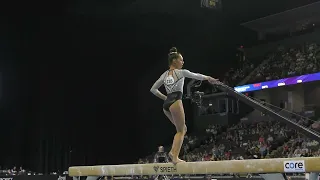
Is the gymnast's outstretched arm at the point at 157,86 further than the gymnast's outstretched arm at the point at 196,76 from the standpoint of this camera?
Yes

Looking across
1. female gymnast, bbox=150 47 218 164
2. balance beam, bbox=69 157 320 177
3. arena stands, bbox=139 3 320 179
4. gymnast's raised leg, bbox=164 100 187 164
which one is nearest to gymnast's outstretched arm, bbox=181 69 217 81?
female gymnast, bbox=150 47 218 164

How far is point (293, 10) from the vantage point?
89.6ft

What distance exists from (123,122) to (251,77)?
862 centimetres

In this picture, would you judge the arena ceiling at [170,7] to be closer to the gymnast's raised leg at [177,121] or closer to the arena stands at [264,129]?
the arena stands at [264,129]

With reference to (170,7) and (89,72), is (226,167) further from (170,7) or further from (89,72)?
(89,72)

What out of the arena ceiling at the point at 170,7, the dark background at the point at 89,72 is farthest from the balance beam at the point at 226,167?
the dark background at the point at 89,72

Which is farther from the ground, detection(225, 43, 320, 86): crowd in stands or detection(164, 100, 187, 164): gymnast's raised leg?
detection(225, 43, 320, 86): crowd in stands

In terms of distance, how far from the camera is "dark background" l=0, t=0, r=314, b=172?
2070 centimetres

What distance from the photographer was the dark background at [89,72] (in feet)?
67.9

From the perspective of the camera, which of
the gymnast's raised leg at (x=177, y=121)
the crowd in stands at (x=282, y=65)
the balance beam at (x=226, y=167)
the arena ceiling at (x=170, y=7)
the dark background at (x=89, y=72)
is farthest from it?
the crowd in stands at (x=282, y=65)

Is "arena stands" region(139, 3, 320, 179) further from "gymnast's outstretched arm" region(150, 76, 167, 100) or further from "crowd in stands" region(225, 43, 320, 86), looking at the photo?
"gymnast's outstretched arm" region(150, 76, 167, 100)

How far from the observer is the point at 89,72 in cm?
2278

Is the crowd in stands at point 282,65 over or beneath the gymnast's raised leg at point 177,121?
over

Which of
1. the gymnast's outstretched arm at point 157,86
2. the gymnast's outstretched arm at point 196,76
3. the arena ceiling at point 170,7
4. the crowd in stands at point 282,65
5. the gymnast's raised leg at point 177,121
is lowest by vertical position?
the gymnast's raised leg at point 177,121
